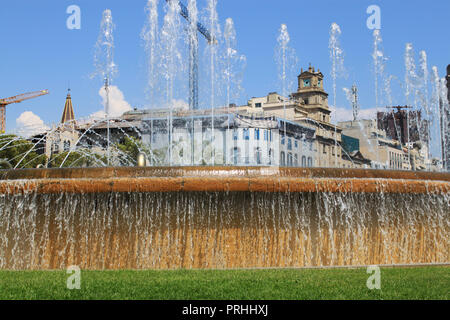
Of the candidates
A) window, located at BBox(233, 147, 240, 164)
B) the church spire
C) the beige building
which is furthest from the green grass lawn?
Answer: the church spire

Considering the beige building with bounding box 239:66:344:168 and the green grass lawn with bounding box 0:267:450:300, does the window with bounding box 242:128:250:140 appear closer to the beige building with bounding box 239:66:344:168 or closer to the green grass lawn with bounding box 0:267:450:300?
the beige building with bounding box 239:66:344:168

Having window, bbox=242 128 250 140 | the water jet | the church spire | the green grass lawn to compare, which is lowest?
the green grass lawn

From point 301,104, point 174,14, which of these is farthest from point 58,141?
point 174,14

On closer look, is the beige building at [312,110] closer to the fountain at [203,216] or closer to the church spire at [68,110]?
the church spire at [68,110]

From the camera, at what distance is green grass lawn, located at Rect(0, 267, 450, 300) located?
608 cm

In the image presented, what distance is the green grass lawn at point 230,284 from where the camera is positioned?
20.0 feet

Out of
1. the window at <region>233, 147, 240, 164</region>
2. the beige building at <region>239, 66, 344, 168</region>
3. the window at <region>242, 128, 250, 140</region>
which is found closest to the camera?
the window at <region>233, 147, 240, 164</region>

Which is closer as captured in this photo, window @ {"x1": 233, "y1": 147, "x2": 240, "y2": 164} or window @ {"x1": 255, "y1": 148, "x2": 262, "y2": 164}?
window @ {"x1": 233, "y1": 147, "x2": 240, "y2": 164}

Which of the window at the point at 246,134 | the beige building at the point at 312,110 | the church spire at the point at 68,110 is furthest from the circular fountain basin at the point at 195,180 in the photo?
the church spire at the point at 68,110

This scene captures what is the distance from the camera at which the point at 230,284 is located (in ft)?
21.9
